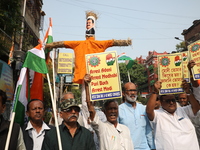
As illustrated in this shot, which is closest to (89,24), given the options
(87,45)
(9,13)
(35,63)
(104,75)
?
(87,45)

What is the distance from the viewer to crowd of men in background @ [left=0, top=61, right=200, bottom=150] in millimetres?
2541

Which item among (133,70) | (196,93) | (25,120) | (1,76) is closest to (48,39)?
(1,76)

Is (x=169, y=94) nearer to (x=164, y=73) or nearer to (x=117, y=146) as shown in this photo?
(x=164, y=73)

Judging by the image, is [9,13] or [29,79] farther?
[9,13]

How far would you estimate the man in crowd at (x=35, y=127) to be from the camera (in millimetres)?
2902

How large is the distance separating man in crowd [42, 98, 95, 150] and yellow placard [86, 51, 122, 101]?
536mm

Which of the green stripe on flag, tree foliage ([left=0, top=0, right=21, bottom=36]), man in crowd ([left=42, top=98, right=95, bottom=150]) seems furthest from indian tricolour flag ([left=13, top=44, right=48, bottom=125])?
tree foliage ([left=0, top=0, right=21, bottom=36])

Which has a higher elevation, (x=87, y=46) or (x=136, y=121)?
(x=87, y=46)

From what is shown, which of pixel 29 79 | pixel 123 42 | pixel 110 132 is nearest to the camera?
pixel 110 132

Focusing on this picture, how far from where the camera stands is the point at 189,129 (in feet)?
10.4

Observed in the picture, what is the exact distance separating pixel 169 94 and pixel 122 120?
96 cm

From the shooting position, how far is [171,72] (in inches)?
143

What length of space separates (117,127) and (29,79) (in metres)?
1.99

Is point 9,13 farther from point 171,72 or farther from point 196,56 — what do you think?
point 196,56
